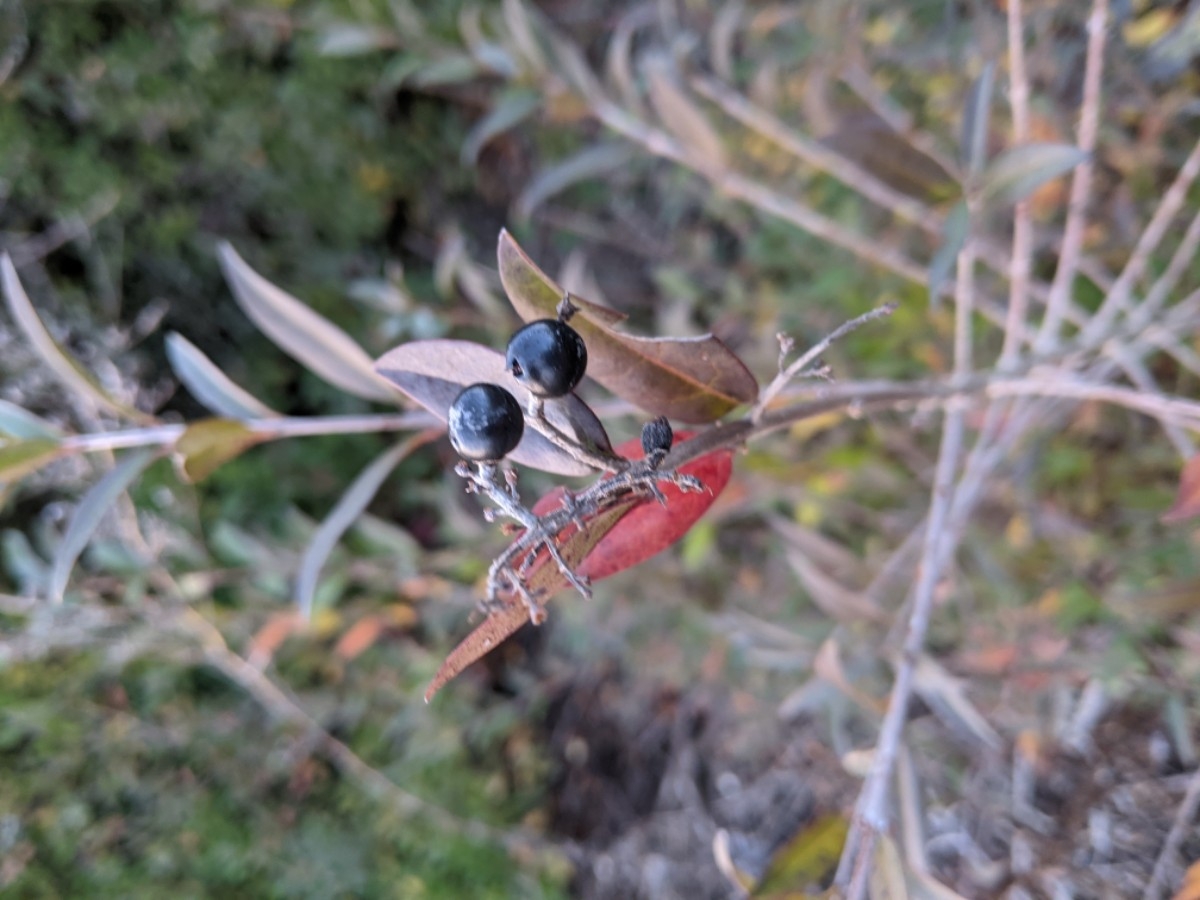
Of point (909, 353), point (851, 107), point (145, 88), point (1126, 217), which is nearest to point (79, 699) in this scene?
point (145, 88)

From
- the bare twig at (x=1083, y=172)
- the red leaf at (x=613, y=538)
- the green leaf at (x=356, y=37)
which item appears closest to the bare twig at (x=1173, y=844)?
the bare twig at (x=1083, y=172)

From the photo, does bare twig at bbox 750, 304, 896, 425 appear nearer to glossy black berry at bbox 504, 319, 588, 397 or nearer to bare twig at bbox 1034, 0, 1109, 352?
glossy black berry at bbox 504, 319, 588, 397

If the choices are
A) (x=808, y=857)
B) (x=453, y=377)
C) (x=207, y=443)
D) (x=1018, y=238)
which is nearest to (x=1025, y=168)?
(x=1018, y=238)

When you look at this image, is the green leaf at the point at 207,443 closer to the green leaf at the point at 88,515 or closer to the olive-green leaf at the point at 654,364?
the green leaf at the point at 88,515

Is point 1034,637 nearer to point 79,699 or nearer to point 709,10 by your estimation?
point 709,10

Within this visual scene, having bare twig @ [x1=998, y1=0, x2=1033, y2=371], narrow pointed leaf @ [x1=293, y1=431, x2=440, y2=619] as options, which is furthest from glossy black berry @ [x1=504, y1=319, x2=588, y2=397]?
bare twig @ [x1=998, y1=0, x2=1033, y2=371]

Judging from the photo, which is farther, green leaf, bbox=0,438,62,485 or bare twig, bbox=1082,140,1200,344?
bare twig, bbox=1082,140,1200,344
